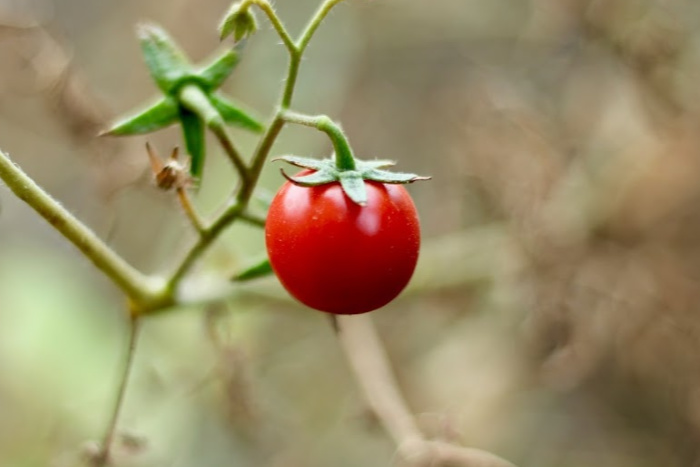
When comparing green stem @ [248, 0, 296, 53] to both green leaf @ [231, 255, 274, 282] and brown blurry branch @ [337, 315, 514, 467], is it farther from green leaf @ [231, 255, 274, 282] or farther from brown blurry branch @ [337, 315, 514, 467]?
brown blurry branch @ [337, 315, 514, 467]

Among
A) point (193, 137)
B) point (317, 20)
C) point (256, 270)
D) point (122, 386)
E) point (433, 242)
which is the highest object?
point (317, 20)

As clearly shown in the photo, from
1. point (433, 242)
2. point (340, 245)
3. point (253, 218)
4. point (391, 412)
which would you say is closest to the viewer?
point (340, 245)

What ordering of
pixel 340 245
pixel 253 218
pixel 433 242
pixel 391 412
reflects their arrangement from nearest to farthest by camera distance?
pixel 340 245
pixel 253 218
pixel 391 412
pixel 433 242

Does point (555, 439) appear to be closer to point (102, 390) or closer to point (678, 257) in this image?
point (678, 257)

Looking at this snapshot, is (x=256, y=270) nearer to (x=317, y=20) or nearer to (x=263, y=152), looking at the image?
(x=263, y=152)

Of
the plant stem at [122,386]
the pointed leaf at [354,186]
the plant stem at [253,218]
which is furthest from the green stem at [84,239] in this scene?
the pointed leaf at [354,186]

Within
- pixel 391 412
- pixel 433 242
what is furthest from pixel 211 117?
pixel 433 242
